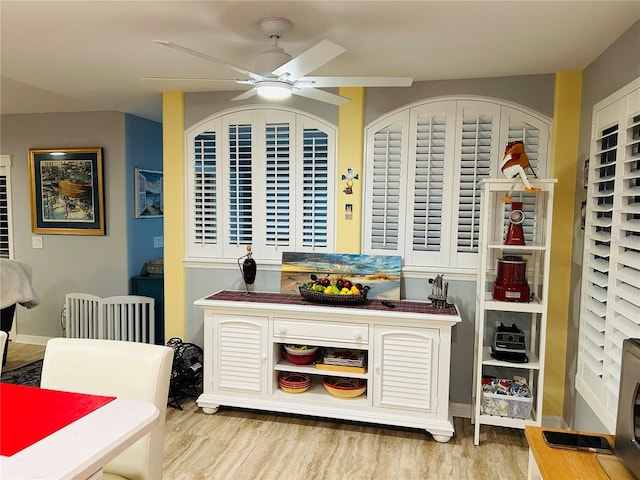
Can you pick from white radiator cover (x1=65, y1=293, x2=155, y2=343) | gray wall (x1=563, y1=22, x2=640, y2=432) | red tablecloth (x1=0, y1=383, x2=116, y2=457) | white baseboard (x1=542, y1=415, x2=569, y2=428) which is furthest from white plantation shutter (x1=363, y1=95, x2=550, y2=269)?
red tablecloth (x1=0, y1=383, x2=116, y2=457)

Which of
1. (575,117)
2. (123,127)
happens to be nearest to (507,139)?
(575,117)

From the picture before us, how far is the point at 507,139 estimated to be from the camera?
328 centimetres

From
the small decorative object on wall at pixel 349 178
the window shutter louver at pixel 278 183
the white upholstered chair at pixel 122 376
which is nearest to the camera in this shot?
the white upholstered chair at pixel 122 376

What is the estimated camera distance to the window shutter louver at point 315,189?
358 centimetres

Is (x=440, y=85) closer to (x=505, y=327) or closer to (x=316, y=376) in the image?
(x=505, y=327)

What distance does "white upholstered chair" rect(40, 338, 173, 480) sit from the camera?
5.69 feet

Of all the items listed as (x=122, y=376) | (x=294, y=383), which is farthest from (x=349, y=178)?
(x=122, y=376)

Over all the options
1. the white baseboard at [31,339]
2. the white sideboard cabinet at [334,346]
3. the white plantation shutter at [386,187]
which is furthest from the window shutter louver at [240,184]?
the white baseboard at [31,339]

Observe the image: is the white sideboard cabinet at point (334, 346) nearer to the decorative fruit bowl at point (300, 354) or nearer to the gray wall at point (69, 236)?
the decorative fruit bowl at point (300, 354)

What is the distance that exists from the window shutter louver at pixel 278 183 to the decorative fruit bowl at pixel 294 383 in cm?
100

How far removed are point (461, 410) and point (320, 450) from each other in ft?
3.85

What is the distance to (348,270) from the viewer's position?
3.50 m

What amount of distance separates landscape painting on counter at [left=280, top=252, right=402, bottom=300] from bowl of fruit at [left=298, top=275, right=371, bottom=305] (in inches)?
4.7

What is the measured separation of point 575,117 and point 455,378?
1997 mm
